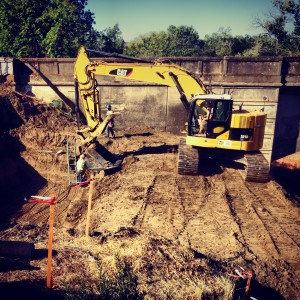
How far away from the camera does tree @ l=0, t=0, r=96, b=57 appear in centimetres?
1848

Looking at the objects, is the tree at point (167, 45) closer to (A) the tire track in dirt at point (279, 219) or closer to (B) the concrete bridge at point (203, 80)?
(B) the concrete bridge at point (203, 80)

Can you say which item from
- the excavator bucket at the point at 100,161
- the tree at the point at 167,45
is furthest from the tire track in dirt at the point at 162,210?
the tree at the point at 167,45

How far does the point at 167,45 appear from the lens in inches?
982

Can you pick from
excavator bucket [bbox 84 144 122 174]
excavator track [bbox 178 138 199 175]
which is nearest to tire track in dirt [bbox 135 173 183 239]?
excavator track [bbox 178 138 199 175]

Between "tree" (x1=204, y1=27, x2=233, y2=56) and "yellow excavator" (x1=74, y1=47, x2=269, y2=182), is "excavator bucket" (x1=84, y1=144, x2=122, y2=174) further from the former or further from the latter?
"tree" (x1=204, y1=27, x2=233, y2=56)

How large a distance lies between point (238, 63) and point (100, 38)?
11.0 meters

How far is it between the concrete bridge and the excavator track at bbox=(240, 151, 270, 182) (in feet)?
19.5

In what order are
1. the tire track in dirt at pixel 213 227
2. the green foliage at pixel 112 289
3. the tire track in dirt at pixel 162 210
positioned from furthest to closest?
the tire track in dirt at pixel 162 210 → the tire track in dirt at pixel 213 227 → the green foliage at pixel 112 289

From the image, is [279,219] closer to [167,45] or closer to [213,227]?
[213,227]

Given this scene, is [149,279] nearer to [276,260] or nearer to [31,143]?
[276,260]

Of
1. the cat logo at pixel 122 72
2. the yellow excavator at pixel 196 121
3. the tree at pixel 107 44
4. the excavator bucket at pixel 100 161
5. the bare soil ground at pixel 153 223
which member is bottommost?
the bare soil ground at pixel 153 223

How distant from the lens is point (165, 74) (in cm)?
1091

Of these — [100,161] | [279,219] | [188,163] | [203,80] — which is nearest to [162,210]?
[188,163]

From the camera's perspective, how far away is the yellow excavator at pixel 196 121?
10.0 meters
